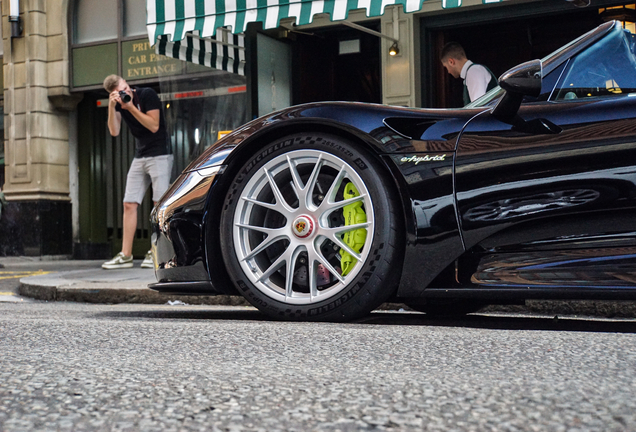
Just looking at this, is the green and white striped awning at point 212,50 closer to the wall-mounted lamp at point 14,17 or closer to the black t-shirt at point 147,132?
the black t-shirt at point 147,132

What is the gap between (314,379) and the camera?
177cm

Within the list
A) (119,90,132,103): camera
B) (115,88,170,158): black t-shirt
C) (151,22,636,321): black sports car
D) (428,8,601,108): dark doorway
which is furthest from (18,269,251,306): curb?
(428,8,601,108): dark doorway

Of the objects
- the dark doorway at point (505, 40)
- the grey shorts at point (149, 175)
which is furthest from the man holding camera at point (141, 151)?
the dark doorway at point (505, 40)

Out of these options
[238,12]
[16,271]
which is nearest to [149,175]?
[238,12]

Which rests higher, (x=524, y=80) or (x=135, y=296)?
(x=524, y=80)

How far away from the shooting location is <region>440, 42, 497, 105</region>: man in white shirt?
695cm

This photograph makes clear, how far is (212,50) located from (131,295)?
4.40m

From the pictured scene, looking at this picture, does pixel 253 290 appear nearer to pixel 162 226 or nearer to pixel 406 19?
pixel 162 226

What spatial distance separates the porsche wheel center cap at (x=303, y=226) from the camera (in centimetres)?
322

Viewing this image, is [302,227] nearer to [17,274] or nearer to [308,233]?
[308,233]

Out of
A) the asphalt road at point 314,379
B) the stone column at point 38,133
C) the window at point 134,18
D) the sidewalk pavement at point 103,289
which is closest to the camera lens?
the asphalt road at point 314,379

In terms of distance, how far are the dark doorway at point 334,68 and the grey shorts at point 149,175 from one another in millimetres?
2693

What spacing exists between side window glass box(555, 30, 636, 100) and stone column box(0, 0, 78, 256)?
10.5 m

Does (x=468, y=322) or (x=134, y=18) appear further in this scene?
(x=134, y=18)
